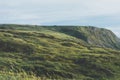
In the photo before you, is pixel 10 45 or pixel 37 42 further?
pixel 37 42

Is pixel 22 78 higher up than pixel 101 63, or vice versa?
pixel 22 78

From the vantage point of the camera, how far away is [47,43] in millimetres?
198375

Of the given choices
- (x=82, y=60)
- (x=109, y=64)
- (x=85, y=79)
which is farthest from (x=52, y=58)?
(x=85, y=79)

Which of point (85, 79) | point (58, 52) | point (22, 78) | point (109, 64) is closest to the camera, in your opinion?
point (22, 78)

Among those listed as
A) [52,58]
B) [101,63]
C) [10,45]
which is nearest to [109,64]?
[101,63]

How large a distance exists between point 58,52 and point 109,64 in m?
30.9

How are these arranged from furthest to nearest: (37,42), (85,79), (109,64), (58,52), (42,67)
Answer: (37,42) < (58,52) < (109,64) < (42,67) < (85,79)

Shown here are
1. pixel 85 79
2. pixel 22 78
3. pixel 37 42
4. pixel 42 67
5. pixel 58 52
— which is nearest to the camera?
pixel 22 78

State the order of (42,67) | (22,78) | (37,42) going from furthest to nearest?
(37,42) → (42,67) → (22,78)

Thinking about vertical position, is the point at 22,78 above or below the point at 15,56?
above

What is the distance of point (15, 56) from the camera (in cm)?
15625

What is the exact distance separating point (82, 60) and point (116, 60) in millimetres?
14030

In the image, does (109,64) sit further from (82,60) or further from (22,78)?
(22,78)

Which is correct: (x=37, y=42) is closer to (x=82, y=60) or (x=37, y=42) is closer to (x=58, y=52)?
(x=58, y=52)
